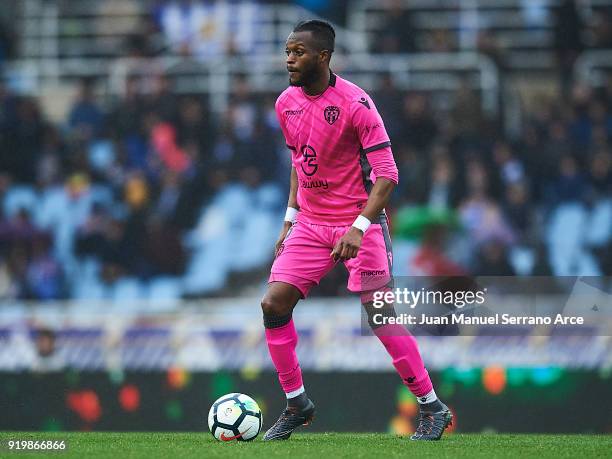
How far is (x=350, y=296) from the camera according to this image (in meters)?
8.66

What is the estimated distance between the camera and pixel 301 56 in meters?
5.67

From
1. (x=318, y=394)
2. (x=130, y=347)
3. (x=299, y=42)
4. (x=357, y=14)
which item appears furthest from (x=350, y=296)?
(x=357, y=14)

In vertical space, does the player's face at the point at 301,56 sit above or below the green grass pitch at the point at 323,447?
above

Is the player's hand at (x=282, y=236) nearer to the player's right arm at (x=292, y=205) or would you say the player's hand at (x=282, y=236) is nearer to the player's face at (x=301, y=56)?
the player's right arm at (x=292, y=205)

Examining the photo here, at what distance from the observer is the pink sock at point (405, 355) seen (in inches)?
225

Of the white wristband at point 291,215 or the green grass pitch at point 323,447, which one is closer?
the green grass pitch at point 323,447

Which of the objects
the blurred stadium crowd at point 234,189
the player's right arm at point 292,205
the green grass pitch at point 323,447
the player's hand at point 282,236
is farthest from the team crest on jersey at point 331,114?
the blurred stadium crowd at point 234,189

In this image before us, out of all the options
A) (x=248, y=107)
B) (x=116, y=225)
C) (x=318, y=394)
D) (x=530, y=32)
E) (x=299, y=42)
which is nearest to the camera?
(x=299, y=42)

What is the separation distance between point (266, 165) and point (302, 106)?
15.5 feet

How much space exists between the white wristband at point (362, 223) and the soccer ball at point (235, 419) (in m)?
1.08

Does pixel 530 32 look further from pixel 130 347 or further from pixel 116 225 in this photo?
pixel 130 347

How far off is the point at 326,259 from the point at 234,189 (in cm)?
476

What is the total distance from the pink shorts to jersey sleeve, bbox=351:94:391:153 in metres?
0.42

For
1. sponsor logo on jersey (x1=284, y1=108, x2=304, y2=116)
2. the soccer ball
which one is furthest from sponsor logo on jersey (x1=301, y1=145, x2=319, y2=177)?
the soccer ball
